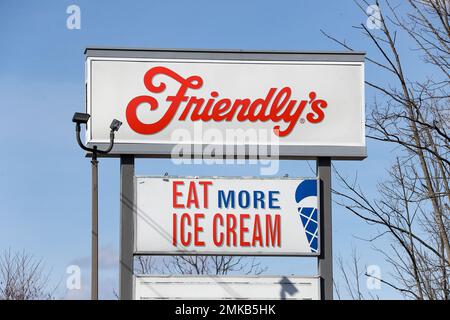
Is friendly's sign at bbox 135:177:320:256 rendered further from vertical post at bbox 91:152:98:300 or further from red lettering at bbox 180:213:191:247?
vertical post at bbox 91:152:98:300

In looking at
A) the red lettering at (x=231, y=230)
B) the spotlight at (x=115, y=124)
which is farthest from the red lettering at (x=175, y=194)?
the spotlight at (x=115, y=124)

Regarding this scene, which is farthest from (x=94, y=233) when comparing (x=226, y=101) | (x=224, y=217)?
(x=226, y=101)

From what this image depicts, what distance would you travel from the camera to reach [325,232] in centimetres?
2009

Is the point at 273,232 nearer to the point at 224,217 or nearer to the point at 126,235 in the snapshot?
the point at 224,217

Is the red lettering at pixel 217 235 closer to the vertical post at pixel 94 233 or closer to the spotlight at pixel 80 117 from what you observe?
the vertical post at pixel 94 233

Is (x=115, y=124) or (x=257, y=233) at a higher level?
(x=115, y=124)

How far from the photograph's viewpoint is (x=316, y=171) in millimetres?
20578

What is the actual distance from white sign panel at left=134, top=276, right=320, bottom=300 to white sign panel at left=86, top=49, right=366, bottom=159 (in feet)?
8.46

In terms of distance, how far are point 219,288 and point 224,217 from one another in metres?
1.43

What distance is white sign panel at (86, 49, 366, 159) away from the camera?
2025 cm

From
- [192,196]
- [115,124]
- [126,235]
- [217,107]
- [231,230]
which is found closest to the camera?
[115,124]
